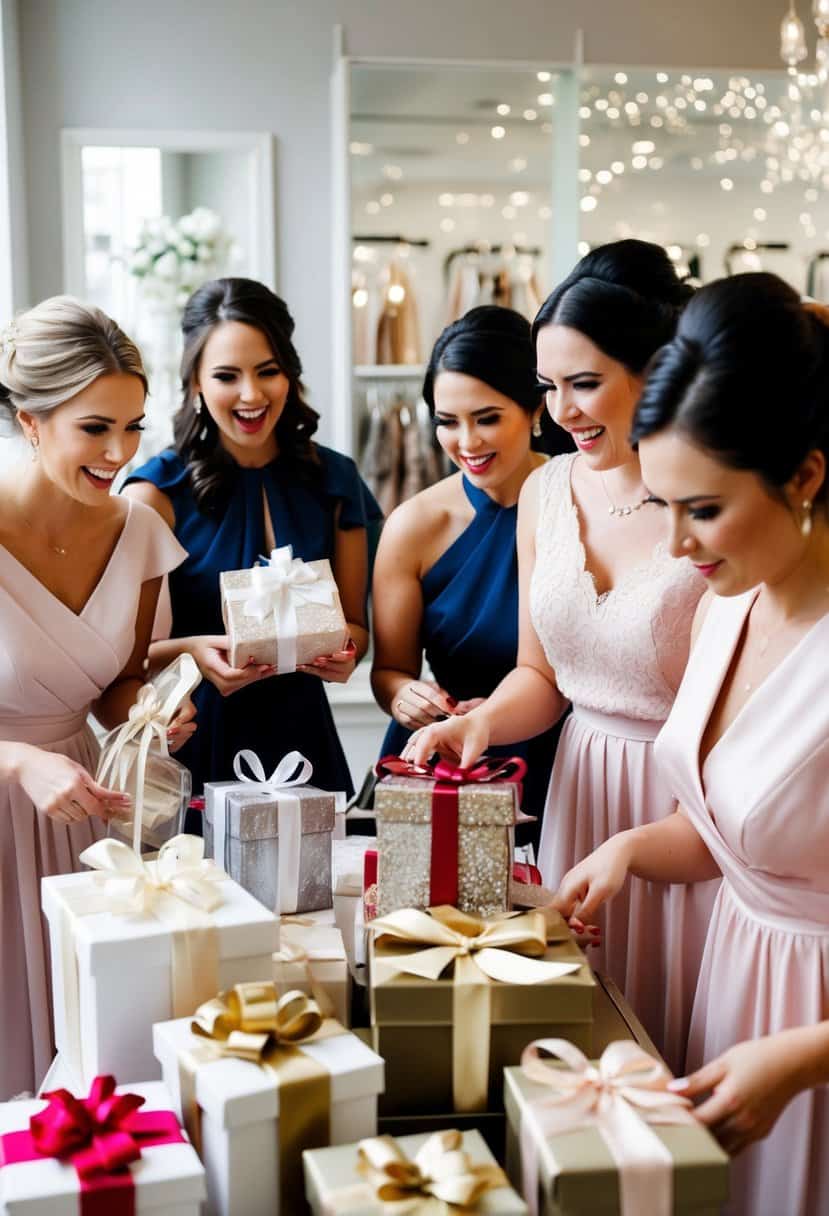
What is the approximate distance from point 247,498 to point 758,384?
4.61 feet

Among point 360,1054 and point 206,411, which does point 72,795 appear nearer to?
point 360,1054

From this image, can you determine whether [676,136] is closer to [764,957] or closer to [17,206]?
[17,206]

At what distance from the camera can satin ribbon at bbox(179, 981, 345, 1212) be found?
1.02 m

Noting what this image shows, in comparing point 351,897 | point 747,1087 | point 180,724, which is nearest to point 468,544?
point 180,724

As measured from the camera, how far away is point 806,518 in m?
1.23

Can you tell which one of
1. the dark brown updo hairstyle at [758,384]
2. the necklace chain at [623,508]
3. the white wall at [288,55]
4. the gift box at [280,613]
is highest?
the white wall at [288,55]

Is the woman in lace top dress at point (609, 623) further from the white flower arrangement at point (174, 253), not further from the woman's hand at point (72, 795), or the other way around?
the white flower arrangement at point (174, 253)

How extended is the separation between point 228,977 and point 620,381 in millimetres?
982

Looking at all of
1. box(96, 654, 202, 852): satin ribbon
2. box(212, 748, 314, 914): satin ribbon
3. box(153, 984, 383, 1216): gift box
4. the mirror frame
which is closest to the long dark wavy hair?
box(96, 654, 202, 852): satin ribbon

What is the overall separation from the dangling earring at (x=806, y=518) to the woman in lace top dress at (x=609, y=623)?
50 cm

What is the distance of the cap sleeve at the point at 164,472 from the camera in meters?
2.38

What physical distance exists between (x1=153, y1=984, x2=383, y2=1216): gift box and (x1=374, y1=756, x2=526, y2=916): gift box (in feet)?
0.69

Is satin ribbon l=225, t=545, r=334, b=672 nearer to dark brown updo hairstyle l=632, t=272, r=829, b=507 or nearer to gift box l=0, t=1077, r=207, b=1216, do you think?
Answer: dark brown updo hairstyle l=632, t=272, r=829, b=507

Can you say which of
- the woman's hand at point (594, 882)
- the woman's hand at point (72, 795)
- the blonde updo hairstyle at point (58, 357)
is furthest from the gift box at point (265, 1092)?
the blonde updo hairstyle at point (58, 357)
